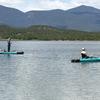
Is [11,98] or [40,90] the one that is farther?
[40,90]

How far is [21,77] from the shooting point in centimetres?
4431

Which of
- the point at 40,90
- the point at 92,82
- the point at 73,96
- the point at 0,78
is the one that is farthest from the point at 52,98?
the point at 0,78

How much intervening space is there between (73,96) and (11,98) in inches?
172

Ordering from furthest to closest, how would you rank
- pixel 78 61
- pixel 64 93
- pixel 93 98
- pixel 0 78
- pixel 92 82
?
pixel 78 61
pixel 0 78
pixel 92 82
pixel 64 93
pixel 93 98

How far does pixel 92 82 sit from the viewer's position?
129 feet

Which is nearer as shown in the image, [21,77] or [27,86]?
[27,86]

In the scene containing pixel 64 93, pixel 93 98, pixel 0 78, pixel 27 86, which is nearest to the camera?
pixel 93 98

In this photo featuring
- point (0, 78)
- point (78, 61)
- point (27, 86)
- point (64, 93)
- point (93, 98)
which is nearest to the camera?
point (93, 98)

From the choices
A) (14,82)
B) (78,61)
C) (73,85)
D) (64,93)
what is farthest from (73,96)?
(78,61)

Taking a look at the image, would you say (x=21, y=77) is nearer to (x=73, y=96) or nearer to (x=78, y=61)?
(x=73, y=96)

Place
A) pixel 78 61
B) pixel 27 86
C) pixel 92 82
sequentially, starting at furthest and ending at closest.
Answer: pixel 78 61 < pixel 92 82 < pixel 27 86

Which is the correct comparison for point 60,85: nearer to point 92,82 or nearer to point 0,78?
point 92,82

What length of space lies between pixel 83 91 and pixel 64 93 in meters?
1.87

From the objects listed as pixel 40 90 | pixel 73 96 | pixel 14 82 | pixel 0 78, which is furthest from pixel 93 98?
pixel 0 78
